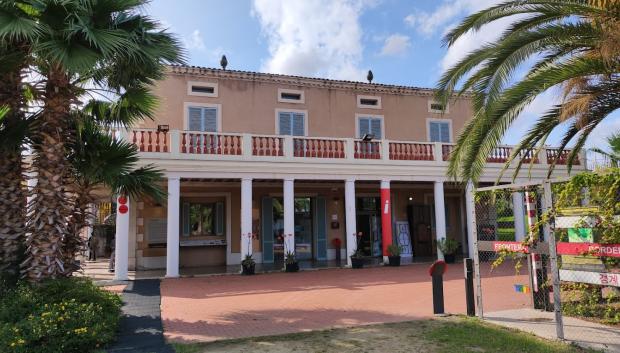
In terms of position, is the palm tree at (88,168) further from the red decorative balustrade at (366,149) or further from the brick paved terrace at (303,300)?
the red decorative balustrade at (366,149)

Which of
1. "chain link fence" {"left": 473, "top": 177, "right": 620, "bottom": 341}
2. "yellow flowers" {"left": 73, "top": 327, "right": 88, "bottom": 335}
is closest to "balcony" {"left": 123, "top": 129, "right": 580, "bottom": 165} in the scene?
"chain link fence" {"left": 473, "top": 177, "right": 620, "bottom": 341}

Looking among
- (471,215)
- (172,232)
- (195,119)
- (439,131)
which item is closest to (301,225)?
(195,119)

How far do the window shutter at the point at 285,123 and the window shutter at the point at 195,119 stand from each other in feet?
9.29

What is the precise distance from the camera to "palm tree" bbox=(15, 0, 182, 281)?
6059 mm

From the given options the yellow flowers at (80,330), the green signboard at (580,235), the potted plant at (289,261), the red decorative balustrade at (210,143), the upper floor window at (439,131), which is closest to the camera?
Result: the yellow flowers at (80,330)

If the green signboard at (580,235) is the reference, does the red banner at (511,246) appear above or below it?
below

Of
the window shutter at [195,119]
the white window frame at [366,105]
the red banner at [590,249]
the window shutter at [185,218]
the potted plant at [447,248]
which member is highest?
the white window frame at [366,105]

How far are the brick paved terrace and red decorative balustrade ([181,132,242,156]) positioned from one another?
363 centimetres

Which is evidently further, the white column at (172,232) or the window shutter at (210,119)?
the window shutter at (210,119)

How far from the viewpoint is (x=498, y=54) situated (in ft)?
21.2

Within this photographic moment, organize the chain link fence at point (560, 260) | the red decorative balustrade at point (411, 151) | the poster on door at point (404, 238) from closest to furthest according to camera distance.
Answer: the chain link fence at point (560, 260) → the red decorative balustrade at point (411, 151) → the poster on door at point (404, 238)

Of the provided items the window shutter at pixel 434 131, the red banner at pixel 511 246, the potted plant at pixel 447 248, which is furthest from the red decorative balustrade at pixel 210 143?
the window shutter at pixel 434 131

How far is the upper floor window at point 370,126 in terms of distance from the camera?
685 inches

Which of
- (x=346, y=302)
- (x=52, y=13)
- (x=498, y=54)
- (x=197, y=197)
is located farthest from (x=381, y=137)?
(x=52, y=13)
